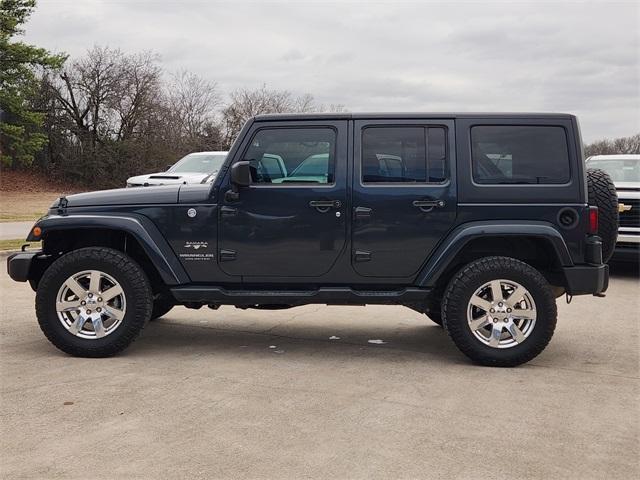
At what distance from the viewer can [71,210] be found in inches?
206

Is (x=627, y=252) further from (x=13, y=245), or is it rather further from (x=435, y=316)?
(x=13, y=245)

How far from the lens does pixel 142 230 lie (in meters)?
5.04

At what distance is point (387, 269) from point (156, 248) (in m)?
1.83

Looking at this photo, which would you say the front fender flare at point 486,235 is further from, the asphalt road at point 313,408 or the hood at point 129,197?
the hood at point 129,197

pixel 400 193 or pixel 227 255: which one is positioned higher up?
pixel 400 193

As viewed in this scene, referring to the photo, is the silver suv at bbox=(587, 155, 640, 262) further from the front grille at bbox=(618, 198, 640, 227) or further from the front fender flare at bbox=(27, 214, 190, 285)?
the front fender flare at bbox=(27, 214, 190, 285)

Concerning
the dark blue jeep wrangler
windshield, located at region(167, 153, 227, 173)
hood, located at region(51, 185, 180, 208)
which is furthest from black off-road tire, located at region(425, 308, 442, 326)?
windshield, located at region(167, 153, 227, 173)

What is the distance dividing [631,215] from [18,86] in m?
29.9

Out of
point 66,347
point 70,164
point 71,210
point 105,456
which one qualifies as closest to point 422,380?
point 105,456

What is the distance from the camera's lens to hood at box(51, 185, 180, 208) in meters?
5.15

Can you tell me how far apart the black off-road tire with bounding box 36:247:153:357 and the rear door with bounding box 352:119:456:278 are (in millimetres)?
1728

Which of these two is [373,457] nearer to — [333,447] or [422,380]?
[333,447]

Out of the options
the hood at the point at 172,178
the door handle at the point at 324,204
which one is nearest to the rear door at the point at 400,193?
the door handle at the point at 324,204

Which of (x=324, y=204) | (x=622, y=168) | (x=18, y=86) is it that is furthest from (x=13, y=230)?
(x=18, y=86)
